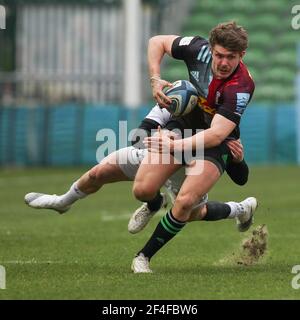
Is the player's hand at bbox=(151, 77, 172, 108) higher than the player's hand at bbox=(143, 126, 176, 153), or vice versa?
the player's hand at bbox=(151, 77, 172, 108)

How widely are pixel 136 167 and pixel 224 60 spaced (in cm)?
122

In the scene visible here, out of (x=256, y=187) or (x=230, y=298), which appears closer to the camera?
(x=230, y=298)

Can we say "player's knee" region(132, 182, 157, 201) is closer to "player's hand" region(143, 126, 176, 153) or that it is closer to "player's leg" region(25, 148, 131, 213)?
"player's hand" region(143, 126, 176, 153)

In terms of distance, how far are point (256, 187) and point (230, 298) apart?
1047 centimetres

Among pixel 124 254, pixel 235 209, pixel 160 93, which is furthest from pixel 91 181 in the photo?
pixel 235 209

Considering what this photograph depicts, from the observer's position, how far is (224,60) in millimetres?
7797

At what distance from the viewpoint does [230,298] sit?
674cm

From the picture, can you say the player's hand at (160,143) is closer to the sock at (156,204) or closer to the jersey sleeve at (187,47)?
the jersey sleeve at (187,47)

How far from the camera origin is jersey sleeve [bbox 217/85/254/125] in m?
7.79

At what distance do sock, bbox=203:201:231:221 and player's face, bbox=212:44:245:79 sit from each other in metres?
1.41

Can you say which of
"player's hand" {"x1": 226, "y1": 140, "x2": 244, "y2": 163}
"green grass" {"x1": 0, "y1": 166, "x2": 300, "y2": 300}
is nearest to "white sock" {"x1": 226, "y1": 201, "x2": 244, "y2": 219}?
"green grass" {"x1": 0, "y1": 166, "x2": 300, "y2": 300}
